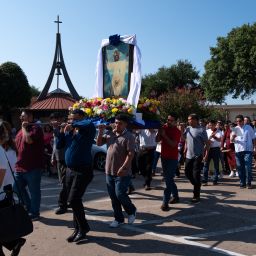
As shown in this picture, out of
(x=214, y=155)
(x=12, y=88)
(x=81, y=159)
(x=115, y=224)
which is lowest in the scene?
(x=115, y=224)

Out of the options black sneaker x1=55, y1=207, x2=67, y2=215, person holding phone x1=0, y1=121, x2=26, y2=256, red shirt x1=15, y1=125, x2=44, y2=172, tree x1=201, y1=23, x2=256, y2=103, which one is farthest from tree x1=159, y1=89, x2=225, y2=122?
person holding phone x1=0, y1=121, x2=26, y2=256

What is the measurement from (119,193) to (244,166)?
5215 millimetres

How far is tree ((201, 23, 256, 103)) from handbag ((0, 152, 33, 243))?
35.8 meters

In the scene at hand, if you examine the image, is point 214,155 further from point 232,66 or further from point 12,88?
point 12,88

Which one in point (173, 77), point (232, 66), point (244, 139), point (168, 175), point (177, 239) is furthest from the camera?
point (173, 77)

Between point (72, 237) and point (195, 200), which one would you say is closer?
point (72, 237)

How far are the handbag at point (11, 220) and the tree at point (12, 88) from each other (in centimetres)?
4115

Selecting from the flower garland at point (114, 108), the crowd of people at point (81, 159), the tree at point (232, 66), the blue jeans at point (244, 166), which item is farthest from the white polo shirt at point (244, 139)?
the tree at point (232, 66)

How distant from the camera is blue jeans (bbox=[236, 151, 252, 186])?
36.9 ft

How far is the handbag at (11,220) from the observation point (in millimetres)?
4586

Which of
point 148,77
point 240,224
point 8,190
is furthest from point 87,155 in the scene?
point 148,77

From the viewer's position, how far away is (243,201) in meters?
9.62

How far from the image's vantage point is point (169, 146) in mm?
8867

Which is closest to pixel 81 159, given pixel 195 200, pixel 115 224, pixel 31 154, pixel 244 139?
pixel 115 224
